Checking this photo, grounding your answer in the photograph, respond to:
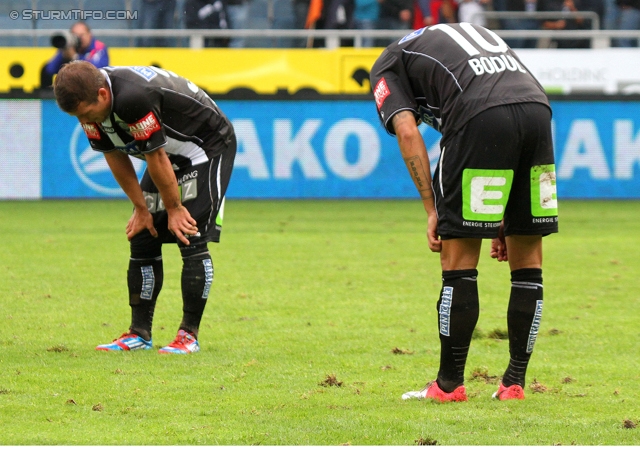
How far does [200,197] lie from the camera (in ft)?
19.7

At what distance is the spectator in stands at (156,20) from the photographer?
59.8 ft

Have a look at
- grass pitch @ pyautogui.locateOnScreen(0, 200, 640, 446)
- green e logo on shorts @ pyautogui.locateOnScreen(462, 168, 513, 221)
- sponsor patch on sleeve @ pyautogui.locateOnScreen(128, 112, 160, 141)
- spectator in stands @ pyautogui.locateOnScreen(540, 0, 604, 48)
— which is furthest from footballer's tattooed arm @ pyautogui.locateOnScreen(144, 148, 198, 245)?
spectator in stands @ pyautogui.locateOnScreen(540, 0, 604, 48)

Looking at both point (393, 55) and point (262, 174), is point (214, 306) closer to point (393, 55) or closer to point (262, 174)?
point (393, 55)

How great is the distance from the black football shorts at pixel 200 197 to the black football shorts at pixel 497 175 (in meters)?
1.78

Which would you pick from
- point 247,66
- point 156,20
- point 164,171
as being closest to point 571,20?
point 247,66

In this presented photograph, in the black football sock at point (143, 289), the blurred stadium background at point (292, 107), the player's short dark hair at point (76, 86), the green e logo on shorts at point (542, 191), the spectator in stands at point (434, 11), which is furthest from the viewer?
the spectator in stands at point (434, 11)

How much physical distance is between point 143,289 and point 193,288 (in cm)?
38

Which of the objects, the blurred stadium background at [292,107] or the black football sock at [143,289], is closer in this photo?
the black football sock at [143,289]

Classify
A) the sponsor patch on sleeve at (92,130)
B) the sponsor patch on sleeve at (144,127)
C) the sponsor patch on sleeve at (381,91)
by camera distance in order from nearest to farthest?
the sponsor patch on sleeve at (381,91) < the sponsor patch on sleeve at (144,127) < the sponsor patch on sleeve at (92,130)

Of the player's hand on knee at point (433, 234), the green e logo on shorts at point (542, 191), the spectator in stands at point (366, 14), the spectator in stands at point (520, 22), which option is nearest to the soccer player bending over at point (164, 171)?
the player's hand on knee at point (433, 234)

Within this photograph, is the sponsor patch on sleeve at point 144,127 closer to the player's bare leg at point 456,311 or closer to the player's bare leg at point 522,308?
the player's bare leg at point 456,311

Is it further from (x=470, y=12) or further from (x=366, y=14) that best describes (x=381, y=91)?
(x=366, y=14)

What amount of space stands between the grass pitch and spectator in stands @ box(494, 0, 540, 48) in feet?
25.6

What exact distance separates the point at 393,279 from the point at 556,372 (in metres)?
3.68
